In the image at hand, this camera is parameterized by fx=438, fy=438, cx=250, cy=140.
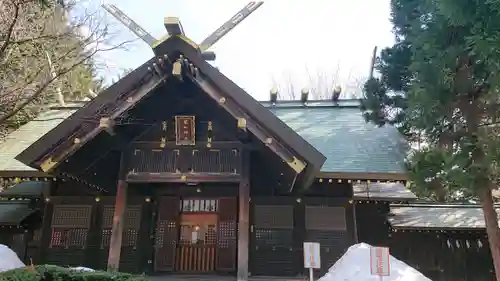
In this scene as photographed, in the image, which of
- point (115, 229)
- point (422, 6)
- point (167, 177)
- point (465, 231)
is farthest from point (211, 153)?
point (465, 231)

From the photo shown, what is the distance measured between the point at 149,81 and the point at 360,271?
5397mm

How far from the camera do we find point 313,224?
10.5 meters

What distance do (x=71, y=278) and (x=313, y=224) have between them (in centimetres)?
562

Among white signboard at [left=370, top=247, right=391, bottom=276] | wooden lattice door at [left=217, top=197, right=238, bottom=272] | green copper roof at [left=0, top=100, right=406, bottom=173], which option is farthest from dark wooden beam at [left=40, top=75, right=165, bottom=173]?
white signboard at [left=370, top=247, right=391, bottom=276]

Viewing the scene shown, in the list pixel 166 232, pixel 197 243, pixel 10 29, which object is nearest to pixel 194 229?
pixel 197 243

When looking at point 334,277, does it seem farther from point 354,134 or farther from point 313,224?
point 354,134

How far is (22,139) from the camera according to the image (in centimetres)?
1280

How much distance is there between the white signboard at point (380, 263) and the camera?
7008 millimetres

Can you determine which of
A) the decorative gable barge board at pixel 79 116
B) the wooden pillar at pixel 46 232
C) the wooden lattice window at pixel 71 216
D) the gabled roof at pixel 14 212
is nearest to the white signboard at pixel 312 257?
the decorative gable barge board at pixel 79 116

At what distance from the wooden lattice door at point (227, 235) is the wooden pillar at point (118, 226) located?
2488 millimetres

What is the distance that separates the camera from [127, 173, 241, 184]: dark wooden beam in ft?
29.2

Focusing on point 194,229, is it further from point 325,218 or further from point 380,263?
point 380,263

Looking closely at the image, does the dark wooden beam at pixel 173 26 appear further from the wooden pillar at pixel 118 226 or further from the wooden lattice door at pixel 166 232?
the wooden lattice door at pixel 166 232

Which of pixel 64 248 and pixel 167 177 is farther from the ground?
pixel 167 177
